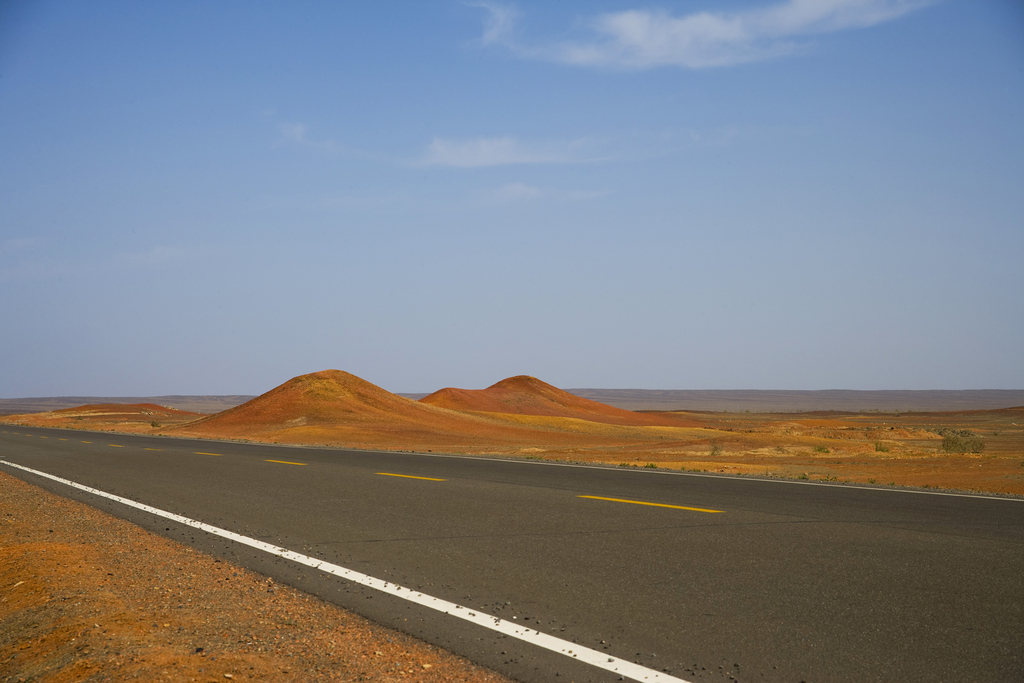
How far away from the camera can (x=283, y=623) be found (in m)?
5.68

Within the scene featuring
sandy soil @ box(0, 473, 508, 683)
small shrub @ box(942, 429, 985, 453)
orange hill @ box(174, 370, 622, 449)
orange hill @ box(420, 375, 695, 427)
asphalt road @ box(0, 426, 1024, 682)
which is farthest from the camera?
orange hill @ box(420, 375, 695, 427)

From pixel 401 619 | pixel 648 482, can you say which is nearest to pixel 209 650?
pixel 401 619

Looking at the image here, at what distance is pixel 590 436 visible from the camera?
174 feet

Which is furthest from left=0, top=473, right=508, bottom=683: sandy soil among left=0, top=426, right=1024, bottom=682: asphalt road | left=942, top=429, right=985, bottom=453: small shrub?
left=942, top=429, right=985, bottom=453: small shrub

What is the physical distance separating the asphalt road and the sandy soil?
0.39 m

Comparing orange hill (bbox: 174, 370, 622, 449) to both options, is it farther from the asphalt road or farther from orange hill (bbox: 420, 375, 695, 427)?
the asphalt road

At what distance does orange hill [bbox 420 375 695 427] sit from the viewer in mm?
97500

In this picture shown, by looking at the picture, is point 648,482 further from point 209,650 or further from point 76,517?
point 209,650

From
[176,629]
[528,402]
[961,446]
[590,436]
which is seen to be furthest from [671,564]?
[528,402]

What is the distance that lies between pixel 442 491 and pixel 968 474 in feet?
45.5

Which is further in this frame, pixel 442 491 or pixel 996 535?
pixel 442 491

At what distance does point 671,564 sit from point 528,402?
323ft

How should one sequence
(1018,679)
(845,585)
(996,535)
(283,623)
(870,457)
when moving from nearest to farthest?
(1018,679)
(283,623)
(845,585)
(996,535)
(870,457)

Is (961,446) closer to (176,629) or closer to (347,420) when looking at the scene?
(176,629)
